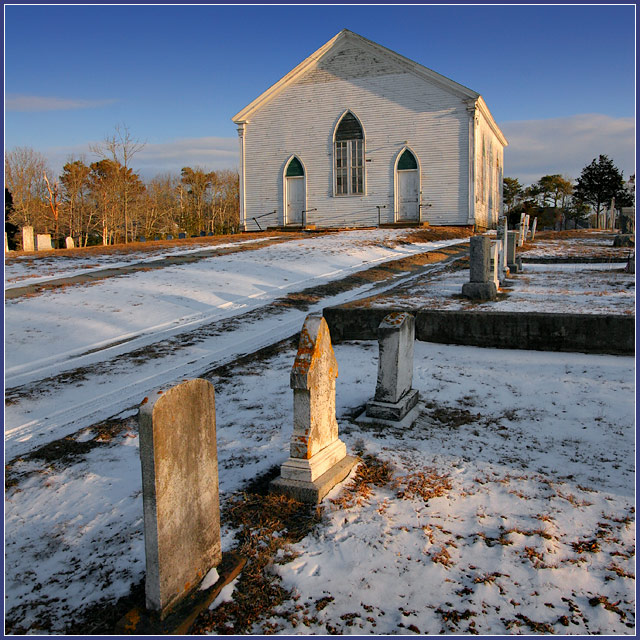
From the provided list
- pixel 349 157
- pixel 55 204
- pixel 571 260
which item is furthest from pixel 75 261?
pixel 55 204

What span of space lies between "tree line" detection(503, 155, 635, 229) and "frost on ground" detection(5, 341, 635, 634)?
45571mm

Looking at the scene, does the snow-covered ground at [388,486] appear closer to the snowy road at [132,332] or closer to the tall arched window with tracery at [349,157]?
the snowy road at [132,332]

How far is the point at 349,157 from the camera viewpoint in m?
27.9

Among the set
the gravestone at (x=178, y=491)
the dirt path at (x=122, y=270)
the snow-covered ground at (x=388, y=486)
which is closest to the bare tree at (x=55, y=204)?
the dirt path at (x=122, y=270)

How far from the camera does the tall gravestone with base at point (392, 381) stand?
537 cm

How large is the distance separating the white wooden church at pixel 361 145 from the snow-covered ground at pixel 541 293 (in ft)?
41.3

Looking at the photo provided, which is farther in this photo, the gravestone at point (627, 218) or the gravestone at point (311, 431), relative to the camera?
the gravestone at point (627, 218)

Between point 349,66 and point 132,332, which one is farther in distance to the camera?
point 349,66

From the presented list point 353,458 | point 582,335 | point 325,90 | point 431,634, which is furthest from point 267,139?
point 431,634

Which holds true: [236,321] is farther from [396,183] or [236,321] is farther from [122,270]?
[396,183]

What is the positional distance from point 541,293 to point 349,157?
18.9 meters

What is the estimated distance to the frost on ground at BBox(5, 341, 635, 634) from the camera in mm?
2766

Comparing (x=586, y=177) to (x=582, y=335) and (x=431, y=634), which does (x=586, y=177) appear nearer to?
(x=582, y=335)

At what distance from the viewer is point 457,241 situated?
2370cm
